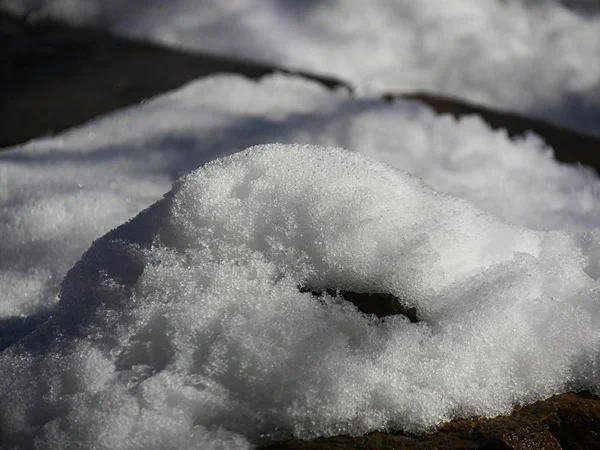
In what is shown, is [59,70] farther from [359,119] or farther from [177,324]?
[177,324]

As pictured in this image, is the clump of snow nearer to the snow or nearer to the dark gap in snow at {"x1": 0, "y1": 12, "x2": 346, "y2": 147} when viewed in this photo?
the dark gap in snow at {"x1": 0, "y1": 12, "x2": 346, "y2": 147}

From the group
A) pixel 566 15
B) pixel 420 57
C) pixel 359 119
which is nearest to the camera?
pixel 359 119

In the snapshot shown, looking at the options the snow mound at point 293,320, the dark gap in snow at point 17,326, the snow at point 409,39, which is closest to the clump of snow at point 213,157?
the dark gap in snow at point 17,326

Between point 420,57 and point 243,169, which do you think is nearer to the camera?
point 243,169

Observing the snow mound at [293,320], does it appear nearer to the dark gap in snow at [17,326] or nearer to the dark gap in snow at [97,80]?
the dark gap in snow at [17,326]

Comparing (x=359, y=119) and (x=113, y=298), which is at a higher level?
(x=113, y=298)

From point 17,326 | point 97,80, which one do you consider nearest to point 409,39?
point 97,80

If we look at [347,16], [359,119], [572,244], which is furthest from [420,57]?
[572,244]
